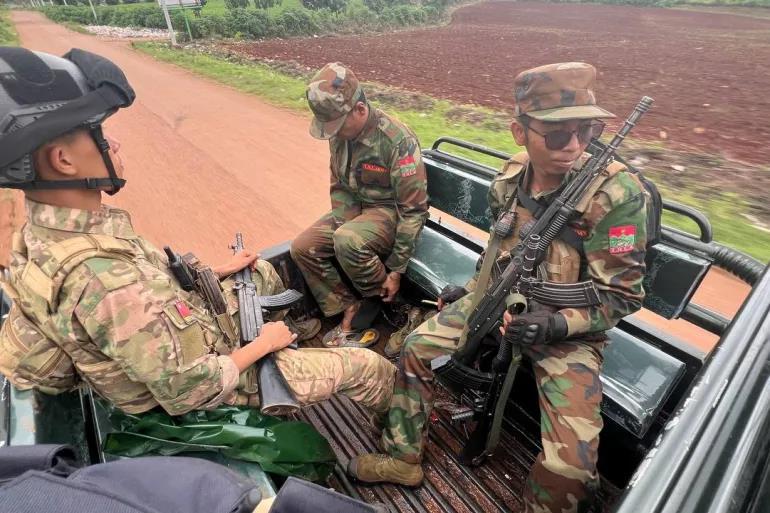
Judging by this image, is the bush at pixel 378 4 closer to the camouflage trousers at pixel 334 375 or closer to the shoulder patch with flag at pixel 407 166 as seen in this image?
the shoulder patch with flag at pixel 407 166

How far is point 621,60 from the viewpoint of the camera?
16531 mm

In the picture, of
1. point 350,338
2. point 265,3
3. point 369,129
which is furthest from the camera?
point 265,3

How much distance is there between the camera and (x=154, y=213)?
575cm

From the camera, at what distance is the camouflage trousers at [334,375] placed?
81.7 inches

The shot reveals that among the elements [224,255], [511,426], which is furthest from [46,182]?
[224,255]

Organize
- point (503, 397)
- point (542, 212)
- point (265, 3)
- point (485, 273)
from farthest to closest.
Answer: point (265, 3) → point (485, 273) → point (542, 212) → point (503, 397)

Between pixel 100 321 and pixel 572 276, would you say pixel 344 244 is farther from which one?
pixel 100 321

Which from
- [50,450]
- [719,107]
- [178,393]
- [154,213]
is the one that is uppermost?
[719,107]

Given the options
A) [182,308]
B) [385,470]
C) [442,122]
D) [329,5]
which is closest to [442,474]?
[385,470]

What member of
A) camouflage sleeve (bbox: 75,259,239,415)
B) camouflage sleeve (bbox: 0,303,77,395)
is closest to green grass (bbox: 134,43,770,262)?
camouflage sleeve (bbox: 75,259,239,415)

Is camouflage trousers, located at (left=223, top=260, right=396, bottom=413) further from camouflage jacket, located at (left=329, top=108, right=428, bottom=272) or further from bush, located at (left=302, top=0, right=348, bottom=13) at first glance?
bush, located at (left=302, top=0, right=348, bottom=13)

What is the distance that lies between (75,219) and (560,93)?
78.9 inches

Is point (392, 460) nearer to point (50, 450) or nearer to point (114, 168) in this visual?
point (50, 450)

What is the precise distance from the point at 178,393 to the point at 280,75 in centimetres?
1257
